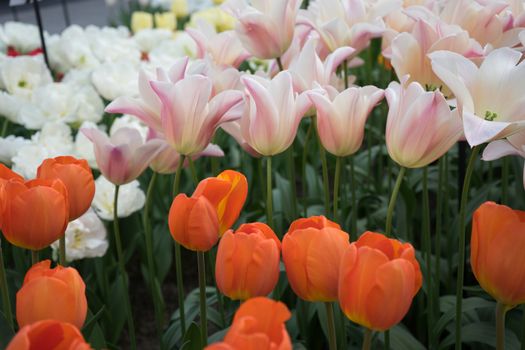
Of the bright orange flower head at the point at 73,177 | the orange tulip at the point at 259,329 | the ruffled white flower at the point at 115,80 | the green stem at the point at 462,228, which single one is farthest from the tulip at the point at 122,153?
the ruffled white flower at the point at 115,80

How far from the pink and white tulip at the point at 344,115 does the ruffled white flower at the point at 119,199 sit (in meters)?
0.61

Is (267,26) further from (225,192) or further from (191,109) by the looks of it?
(225,192)

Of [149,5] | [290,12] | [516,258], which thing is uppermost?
[290,12]

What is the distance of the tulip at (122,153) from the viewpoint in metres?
1.13

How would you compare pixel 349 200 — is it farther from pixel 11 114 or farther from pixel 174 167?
pixel 11 114

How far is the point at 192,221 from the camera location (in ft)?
2.70

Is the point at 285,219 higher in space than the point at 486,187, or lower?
lower

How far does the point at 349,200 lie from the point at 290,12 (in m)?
0.71

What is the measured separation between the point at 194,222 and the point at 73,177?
0.22m

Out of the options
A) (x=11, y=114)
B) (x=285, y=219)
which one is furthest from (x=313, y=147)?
(x=11, y=114)

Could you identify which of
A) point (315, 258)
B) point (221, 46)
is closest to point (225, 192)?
point (315, 258)

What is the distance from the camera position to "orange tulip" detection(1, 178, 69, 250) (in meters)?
0.83

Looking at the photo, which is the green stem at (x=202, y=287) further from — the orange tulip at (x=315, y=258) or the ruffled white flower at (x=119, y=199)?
the ruffled white flower at (x=119, y=199)

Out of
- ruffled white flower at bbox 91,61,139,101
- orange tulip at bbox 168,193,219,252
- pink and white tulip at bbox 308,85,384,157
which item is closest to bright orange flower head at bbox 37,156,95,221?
orange tulip at bbox 168,193,219,252
